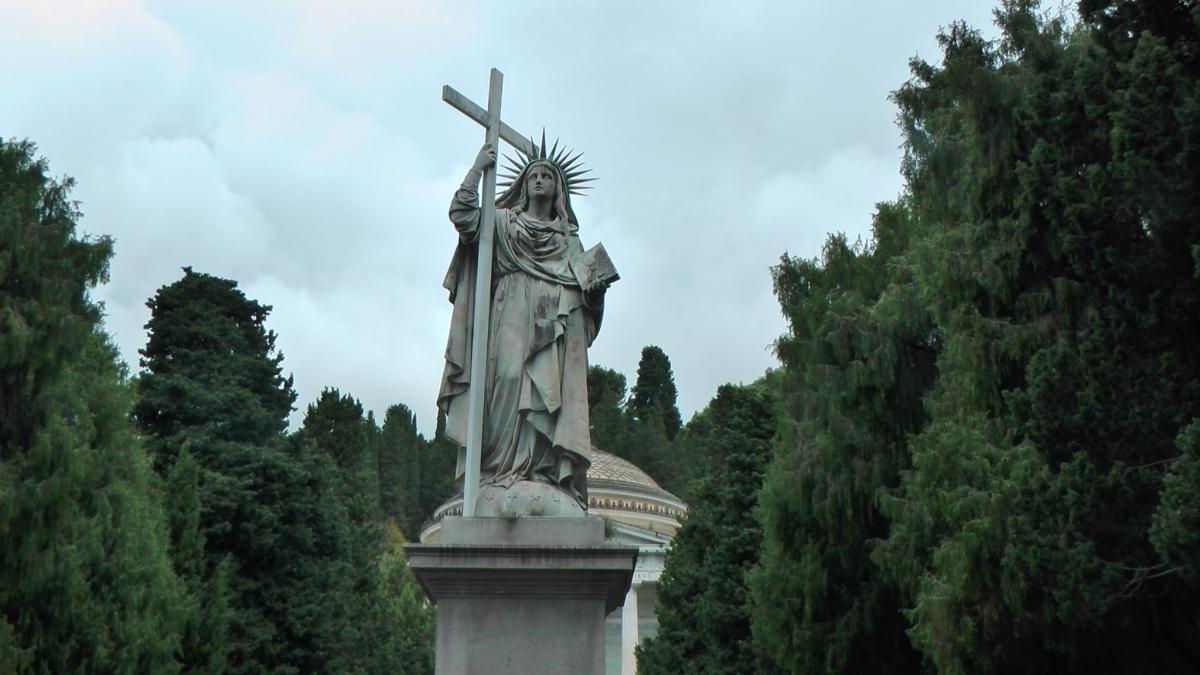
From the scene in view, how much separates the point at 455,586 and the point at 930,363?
15.4 m

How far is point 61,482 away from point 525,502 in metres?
12.2

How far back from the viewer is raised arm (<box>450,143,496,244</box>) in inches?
393

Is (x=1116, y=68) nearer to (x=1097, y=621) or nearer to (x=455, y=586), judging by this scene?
(x=1097, y=621)

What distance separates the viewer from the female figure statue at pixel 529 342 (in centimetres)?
983

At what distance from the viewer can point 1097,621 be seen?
1389cm

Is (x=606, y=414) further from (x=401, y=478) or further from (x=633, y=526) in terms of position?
(x=633, y=526)

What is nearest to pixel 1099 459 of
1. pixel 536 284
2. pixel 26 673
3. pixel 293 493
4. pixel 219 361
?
pixel 536 284

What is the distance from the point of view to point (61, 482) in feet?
64.2

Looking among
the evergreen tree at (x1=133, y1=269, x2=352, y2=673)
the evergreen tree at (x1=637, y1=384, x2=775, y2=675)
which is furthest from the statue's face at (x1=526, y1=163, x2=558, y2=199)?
the evergreen tree at (x1=637, y1=384, x2=775, y2=675)

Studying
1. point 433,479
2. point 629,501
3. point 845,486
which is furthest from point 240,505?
point 433,479

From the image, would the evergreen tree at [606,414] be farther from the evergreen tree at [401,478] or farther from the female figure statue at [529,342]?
the female figure statue at [529,342]

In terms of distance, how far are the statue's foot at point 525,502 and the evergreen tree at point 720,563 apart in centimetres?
2324

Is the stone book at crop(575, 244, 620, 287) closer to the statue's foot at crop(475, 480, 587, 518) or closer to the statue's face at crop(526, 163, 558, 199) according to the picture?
the statue's face at crop(526, 163, 558, 199)

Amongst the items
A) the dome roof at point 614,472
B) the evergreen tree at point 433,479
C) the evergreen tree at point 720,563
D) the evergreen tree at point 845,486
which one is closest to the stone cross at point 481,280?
the evergreen tree at point 845,486
